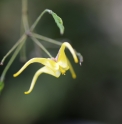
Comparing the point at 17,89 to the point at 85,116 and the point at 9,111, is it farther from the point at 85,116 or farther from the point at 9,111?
the point at 85,116

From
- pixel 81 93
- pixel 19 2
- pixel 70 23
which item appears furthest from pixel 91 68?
pixel 19 2

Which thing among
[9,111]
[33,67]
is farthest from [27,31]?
[9,111]

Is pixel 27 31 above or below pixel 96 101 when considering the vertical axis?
above

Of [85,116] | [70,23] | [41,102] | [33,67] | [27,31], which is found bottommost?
[85,116]

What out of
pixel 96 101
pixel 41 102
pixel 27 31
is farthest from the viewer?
pixel 96 101

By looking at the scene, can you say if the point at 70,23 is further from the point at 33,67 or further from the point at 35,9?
the point at 33,67

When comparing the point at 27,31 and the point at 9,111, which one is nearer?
the point at 27,31

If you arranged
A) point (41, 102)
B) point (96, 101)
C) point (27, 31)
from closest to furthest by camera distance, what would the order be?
point (27, 31)
point (41, 102)
point (96, 101)
